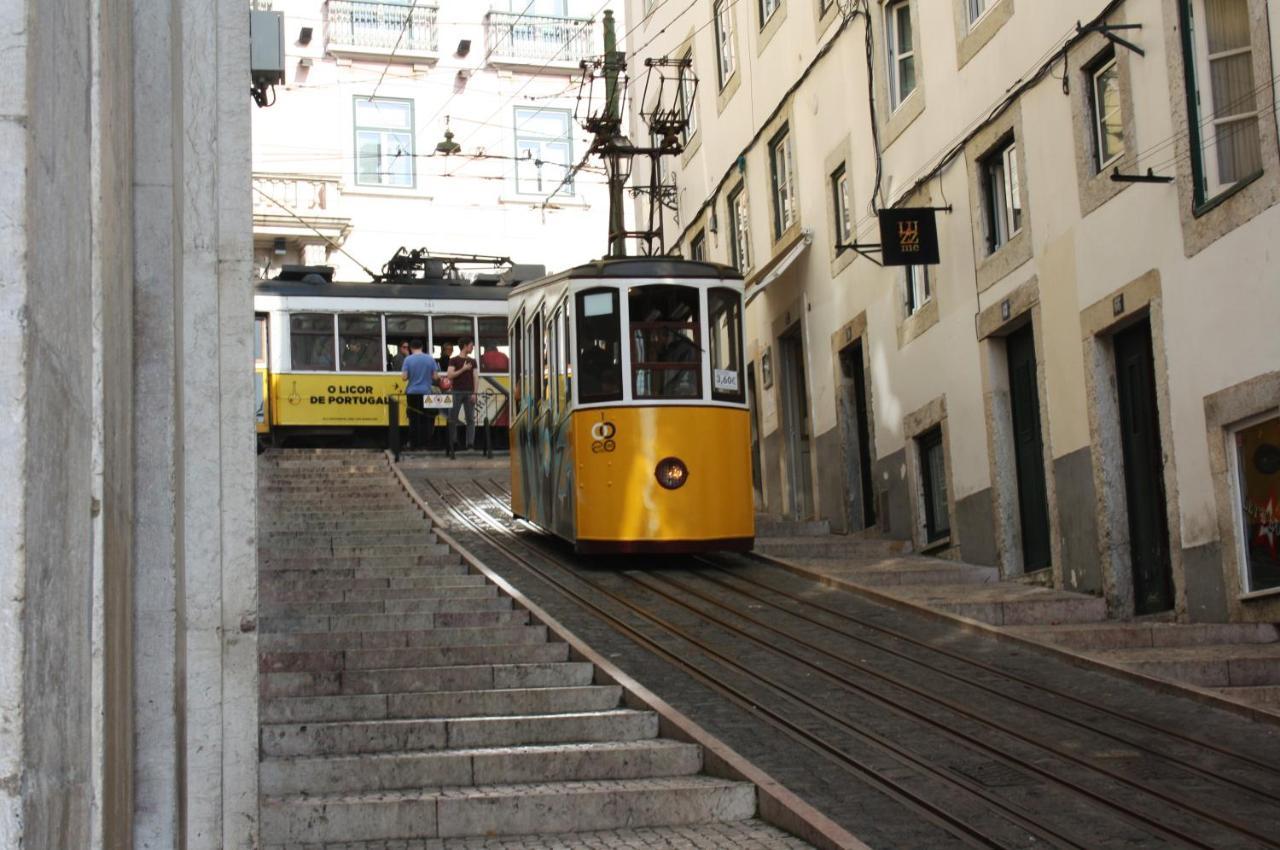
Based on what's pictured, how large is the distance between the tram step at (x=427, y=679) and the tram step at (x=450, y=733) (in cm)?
65

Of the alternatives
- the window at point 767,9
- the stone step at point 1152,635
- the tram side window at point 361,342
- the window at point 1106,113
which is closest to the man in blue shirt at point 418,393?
the tram side window at point 361,342

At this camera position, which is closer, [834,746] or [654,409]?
[834,746]

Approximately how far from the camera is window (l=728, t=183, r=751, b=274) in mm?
24859

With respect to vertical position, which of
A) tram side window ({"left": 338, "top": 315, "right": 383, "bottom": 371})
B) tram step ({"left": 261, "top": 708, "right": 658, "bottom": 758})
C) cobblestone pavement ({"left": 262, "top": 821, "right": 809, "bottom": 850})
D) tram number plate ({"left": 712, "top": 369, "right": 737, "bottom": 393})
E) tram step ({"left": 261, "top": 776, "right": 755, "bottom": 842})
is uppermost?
tram side window ({"left": 338, "top": 315, "right": 383, "bottom": 371})

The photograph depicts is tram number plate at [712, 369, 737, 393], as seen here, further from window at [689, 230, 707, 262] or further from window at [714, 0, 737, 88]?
window at [689, 230, 707, 262]

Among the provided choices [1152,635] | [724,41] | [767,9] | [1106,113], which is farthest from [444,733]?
[724,41]

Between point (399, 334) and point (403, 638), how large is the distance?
17.9 metres

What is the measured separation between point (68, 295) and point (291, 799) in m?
5.16

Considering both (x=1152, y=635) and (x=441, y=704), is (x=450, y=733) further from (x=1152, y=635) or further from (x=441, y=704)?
(x=1152, y=635)

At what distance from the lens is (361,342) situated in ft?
93.5

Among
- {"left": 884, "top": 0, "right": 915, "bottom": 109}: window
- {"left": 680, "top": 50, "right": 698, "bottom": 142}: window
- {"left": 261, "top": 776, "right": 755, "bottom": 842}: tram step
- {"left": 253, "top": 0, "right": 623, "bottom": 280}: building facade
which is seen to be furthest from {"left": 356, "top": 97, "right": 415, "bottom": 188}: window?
{"left": 261, "top": 776, "right": 755, "bottom": 842}: tram step

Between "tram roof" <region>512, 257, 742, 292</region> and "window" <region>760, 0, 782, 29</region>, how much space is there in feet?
24.0

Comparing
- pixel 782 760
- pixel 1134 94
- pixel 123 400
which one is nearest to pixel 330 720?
pixel 782 760

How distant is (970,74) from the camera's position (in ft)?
54.1
